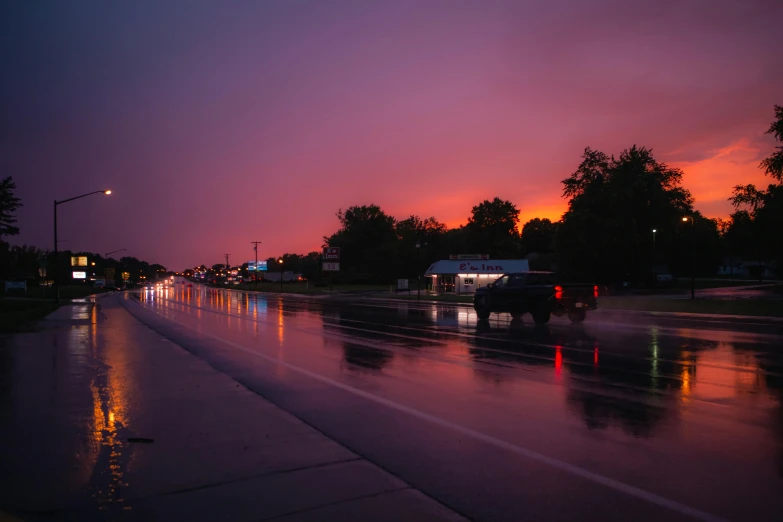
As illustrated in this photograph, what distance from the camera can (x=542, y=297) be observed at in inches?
847

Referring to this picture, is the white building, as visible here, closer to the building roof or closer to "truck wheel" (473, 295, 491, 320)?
the building roof

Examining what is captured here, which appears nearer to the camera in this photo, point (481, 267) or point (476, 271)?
point (476, 271)

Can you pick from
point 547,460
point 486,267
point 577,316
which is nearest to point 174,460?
point 547,460

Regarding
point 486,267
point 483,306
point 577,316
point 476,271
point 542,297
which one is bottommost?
point 577,316

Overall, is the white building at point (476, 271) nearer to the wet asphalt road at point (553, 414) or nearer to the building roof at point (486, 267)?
the building roof at point (486, 267)

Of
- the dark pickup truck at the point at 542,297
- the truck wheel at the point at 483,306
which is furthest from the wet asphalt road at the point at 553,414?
the truck wheel at the point at 483,306

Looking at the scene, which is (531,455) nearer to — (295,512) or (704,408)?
(295,512)

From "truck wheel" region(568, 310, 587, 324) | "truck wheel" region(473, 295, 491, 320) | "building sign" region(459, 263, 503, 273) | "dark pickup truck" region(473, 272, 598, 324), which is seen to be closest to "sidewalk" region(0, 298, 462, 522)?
"dark pickup truck" region(473, 272, 598, 324)

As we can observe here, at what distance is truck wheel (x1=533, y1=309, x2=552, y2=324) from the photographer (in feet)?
71.1

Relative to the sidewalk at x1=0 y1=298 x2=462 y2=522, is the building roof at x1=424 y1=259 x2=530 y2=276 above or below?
above

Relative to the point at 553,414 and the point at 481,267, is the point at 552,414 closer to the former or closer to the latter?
the point at 553,414

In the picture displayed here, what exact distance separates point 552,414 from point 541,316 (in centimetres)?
1436

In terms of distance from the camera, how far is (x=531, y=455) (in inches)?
241

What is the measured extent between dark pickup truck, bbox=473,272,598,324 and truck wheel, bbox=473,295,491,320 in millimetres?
451
